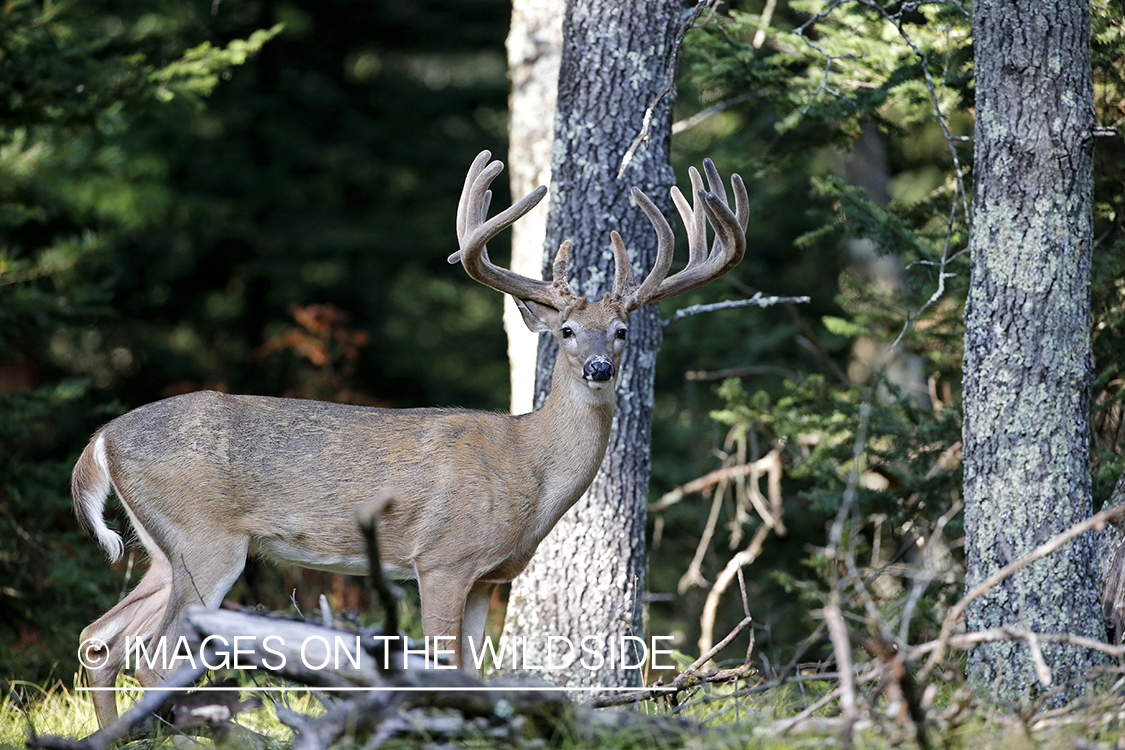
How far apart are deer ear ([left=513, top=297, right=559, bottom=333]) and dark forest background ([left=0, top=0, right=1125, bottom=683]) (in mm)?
1700

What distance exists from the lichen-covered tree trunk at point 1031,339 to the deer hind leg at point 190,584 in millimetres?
3173

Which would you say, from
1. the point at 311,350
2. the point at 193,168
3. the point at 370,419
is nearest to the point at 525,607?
the point at 370,419

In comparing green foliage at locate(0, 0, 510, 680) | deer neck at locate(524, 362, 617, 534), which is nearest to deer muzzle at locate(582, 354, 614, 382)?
deer neck at locate(524, 362, 617, 534)

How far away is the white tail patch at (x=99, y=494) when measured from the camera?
491 centimetres

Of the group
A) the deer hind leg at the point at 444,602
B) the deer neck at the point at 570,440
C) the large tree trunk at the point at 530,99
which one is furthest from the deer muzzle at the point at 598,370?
the large tree trunk at the point at 530,99

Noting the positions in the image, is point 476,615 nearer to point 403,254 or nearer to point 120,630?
point 120,630

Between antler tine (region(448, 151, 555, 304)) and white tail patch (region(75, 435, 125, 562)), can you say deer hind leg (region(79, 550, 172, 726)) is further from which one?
antler tine (region(448, 151, 555, 304))

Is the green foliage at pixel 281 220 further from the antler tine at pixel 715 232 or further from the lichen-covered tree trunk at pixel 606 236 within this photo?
the antler tine at pixel 715 232

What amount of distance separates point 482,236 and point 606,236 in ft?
2.75

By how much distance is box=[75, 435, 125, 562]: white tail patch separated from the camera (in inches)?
193

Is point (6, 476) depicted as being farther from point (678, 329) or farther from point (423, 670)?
point (678, 329)

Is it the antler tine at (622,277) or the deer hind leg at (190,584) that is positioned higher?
the antler tine at (622,277)

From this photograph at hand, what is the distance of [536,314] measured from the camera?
210 inches

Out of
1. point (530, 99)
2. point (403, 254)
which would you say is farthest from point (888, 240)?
point (403, 254)
